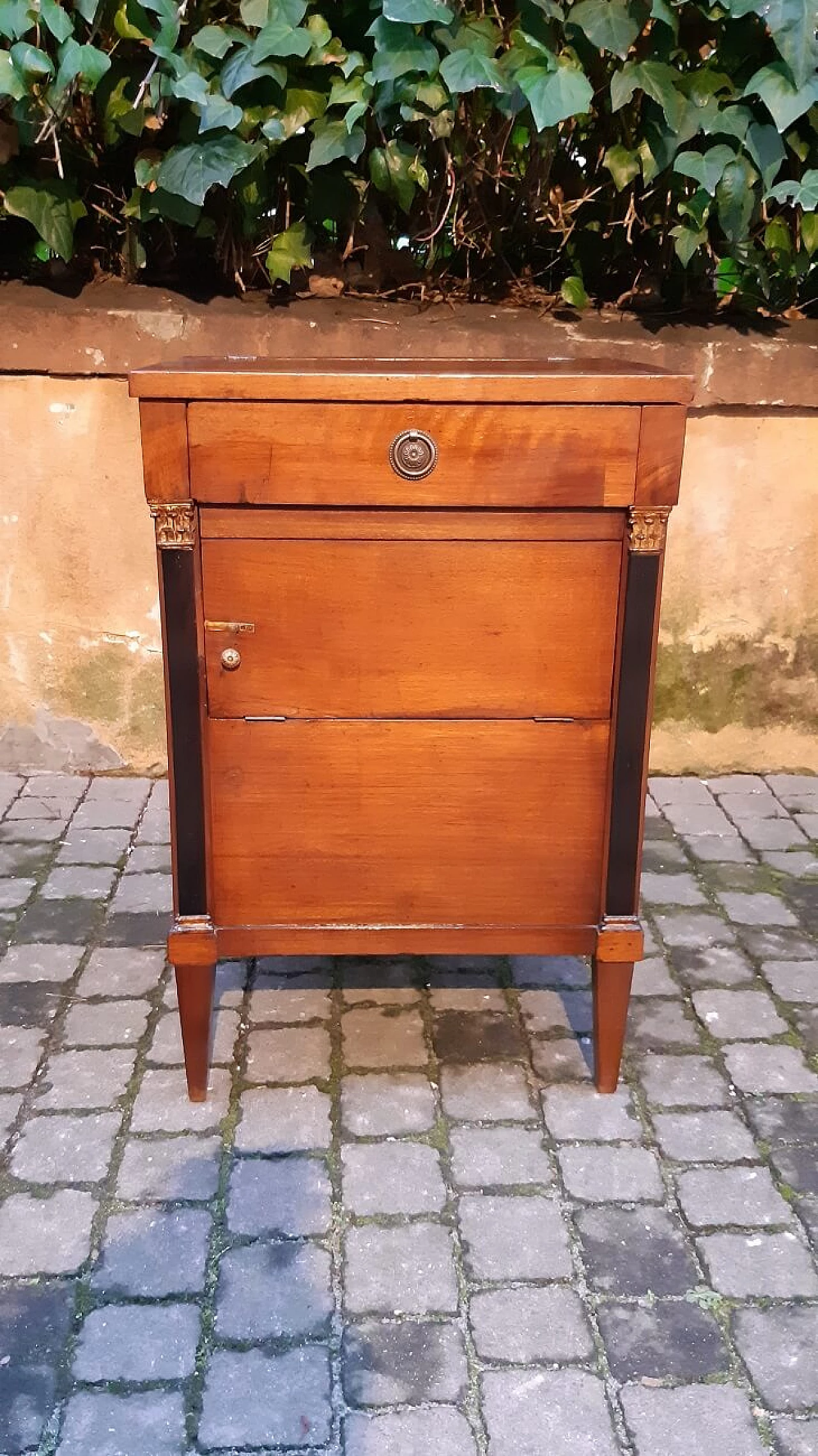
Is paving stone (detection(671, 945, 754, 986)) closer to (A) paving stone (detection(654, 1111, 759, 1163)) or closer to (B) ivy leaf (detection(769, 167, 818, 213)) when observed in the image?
(A) paving stone (detection(654, 1111, 759, 1163))

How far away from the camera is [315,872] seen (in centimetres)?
211

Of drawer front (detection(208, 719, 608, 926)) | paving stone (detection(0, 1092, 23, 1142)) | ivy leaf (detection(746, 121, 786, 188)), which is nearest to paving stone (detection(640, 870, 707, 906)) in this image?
drawer front (detection(208, 719, 608, 926))

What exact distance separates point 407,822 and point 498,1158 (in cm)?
63

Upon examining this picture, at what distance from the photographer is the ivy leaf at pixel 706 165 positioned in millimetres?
3010

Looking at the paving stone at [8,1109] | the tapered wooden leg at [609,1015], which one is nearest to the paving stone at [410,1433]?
the tapered wooden leg at [609,1015]

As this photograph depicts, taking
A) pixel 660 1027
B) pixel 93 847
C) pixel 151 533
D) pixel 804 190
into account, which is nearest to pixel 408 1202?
pixel 660 1027

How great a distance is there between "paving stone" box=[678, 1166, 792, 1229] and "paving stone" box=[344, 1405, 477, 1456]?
57cm

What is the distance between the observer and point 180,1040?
2.42 metres

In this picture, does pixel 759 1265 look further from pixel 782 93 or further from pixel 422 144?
pixel 422 144

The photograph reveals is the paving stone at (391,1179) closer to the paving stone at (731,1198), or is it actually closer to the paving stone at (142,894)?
the paving stone at (731,1198)

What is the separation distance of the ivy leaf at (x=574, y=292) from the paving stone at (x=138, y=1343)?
9.26ft

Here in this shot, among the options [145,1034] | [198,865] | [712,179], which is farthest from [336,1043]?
[712,179]

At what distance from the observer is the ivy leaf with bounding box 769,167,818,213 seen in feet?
9.98

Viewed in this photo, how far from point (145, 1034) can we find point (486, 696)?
1.08 metres
